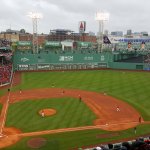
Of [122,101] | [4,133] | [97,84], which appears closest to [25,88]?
[97,84]

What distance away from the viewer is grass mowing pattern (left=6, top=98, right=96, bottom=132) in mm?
30469

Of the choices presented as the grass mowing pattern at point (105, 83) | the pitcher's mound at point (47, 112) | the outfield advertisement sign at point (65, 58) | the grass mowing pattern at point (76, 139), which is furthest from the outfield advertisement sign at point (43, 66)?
the grass mowing pattern at point (76, 139)

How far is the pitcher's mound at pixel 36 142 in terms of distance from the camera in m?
25.3

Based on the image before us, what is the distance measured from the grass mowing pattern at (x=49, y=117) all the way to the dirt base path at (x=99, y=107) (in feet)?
3.56

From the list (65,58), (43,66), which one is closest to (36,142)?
(43,66)

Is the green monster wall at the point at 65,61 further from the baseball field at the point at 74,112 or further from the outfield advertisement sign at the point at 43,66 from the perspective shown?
the baseball field at the point at 74,112

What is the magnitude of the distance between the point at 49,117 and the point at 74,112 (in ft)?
12.0

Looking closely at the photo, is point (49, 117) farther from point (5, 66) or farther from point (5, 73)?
point (5, 66)

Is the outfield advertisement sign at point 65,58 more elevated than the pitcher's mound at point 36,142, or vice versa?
the outfield advertisement sign at point 65,58

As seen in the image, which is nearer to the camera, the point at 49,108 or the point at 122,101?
the point at 49,108

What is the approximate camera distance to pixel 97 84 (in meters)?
54.5

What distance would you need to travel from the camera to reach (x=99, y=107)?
37.8 meters

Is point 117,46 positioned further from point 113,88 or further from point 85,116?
point 85,116

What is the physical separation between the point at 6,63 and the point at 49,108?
120 ft
